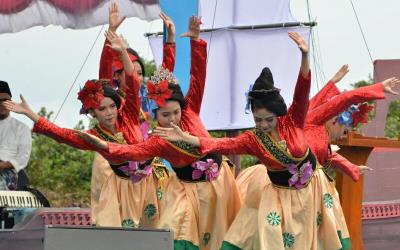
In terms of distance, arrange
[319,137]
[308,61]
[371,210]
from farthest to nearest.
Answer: [371,210] → [319,137] → [308,61]

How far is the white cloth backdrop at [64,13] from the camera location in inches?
355

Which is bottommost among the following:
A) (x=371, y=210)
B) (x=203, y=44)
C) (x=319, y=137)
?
(x=371, y=210)

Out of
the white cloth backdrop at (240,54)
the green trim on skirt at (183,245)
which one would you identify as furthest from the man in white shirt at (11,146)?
the white cloth backdrop at (240,54)

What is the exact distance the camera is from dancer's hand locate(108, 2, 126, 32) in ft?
29.5

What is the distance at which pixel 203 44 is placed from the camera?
859 cm

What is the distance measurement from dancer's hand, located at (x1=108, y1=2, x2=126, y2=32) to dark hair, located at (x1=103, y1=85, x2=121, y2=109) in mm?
455

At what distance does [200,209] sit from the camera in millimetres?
8492

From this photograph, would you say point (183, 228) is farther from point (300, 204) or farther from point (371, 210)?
point (371, 210)

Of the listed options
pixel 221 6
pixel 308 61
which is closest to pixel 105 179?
pixel 308 61

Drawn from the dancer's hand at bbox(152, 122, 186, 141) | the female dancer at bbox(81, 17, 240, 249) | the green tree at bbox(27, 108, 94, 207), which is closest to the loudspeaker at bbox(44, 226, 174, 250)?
the dancer's hand at bbox(152, 122, 186, 141)

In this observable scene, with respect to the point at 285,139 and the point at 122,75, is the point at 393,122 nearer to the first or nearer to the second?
the point at 122,75

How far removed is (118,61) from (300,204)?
185 centimetres

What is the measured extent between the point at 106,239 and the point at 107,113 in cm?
179

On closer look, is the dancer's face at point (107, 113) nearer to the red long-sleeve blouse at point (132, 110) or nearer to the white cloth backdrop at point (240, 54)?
the red long-sleeve blouse at point (132, 110)
